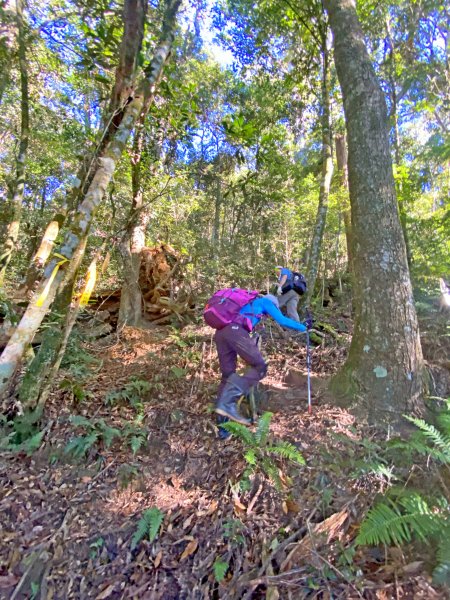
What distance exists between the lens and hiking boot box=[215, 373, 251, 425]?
14.7ft

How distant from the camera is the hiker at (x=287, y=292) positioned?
7.81 metres

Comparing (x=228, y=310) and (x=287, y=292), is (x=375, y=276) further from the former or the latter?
(x=287, y=292)

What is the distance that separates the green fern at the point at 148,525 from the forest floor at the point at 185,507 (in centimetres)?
5

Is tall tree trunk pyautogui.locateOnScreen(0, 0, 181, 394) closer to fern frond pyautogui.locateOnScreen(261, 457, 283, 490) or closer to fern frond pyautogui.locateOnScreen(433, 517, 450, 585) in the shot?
fern frond pyautogui.locateOnScreen(261, 457, 283, 490)

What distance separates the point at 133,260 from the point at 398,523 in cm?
Result: 738

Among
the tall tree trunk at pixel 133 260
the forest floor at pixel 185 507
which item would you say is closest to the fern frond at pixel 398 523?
the forest floor at pixel 185 507

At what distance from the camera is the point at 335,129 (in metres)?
11.3

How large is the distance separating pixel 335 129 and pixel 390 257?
8652mm

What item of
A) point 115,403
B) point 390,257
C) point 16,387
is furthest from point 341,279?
point 16,387

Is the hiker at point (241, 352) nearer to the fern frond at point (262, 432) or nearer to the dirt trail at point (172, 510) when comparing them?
the dirt trail at point (172, 510)

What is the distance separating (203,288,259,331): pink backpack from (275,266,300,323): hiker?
314cm

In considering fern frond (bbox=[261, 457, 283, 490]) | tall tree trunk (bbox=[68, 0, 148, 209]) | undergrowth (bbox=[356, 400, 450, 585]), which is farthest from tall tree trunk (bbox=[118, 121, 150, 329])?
undergrowth (bbox=[356, 400, 450, 585])

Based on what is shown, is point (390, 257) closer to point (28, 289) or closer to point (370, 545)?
point (370, 545)

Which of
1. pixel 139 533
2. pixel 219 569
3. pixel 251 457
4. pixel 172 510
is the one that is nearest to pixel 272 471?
pixel 251 457
